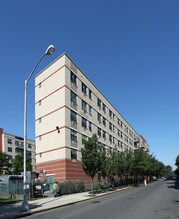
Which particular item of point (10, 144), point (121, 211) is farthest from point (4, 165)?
point (121, 211)

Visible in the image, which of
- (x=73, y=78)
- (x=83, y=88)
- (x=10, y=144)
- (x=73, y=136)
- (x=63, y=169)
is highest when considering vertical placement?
(x=73, y=78)

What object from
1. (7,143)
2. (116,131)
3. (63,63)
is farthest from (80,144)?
(7,143)

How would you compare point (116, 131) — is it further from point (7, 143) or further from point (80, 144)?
point (7, 143)

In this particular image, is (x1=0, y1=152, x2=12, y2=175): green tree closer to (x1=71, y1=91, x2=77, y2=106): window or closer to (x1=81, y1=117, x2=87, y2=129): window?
(x1=81, y1=117, x2=87, y2=129): window

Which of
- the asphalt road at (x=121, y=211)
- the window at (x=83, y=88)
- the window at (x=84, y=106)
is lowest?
the asphalt road at (x=121, y=211)

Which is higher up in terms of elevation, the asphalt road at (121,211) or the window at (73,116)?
the window at (73,116)

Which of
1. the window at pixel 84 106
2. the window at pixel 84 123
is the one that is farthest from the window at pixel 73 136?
the window at pixel 84 106

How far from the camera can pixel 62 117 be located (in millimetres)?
41375

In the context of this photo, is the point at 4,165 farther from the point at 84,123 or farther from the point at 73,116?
the point at 73,116

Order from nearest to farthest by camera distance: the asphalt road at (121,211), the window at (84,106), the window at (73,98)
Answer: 1. the asphalt road at (121,211)
2. the window at (73,98)
3. the window at (84,106)

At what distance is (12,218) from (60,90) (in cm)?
2868

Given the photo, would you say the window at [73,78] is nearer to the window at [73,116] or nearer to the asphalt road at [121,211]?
the window at [73,116]

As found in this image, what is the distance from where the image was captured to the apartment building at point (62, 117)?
41188 mm

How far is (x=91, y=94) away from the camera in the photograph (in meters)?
53.0
